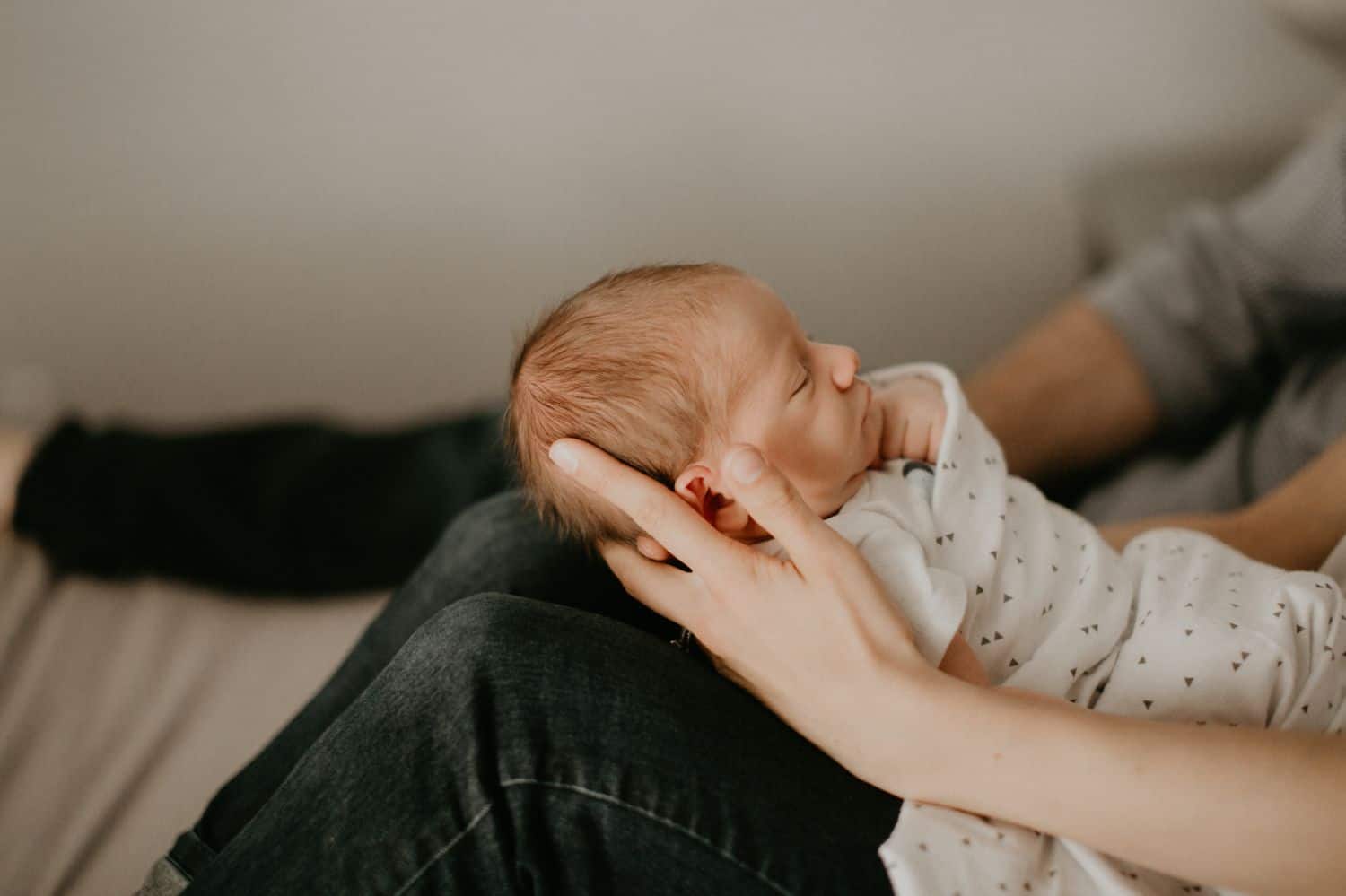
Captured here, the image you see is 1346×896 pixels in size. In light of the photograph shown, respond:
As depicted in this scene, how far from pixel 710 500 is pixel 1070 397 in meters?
0.62

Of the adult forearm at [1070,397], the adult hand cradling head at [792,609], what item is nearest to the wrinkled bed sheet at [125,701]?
the adult hand cradling head at [792,609]

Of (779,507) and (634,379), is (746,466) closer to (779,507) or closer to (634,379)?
(779,507)

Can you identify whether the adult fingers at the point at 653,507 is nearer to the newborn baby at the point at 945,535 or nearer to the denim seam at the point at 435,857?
the newborn baby at the point at 945,535

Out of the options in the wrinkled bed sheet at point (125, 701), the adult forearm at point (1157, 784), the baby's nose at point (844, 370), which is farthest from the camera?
the wrinkled bed sheet at point (125, 701)

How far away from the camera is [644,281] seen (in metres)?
0.88

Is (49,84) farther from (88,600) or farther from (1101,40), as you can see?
(1101,40)

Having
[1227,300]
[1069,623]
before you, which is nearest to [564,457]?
[1069,623]

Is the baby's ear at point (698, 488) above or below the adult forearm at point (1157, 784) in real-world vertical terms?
above

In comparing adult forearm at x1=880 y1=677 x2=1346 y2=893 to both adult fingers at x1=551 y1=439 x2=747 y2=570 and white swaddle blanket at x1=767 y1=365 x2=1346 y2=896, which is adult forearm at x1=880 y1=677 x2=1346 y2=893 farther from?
adult fingers at x1=551 y1=439 x2=747 y2=570

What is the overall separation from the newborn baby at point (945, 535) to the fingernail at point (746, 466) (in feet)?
0.15

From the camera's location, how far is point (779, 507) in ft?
2.42

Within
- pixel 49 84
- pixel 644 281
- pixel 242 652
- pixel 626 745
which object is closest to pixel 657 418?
pixel 644 281

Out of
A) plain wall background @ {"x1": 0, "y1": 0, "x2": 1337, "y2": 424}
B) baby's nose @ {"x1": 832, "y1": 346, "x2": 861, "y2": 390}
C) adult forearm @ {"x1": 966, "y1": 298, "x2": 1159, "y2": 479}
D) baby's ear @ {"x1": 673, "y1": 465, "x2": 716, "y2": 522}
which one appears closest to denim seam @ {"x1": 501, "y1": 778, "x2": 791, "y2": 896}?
baby's ear @ {"x1": 673, "y1": 465, "x2": 716, "y2": 522}

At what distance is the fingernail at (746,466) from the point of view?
0.73m
